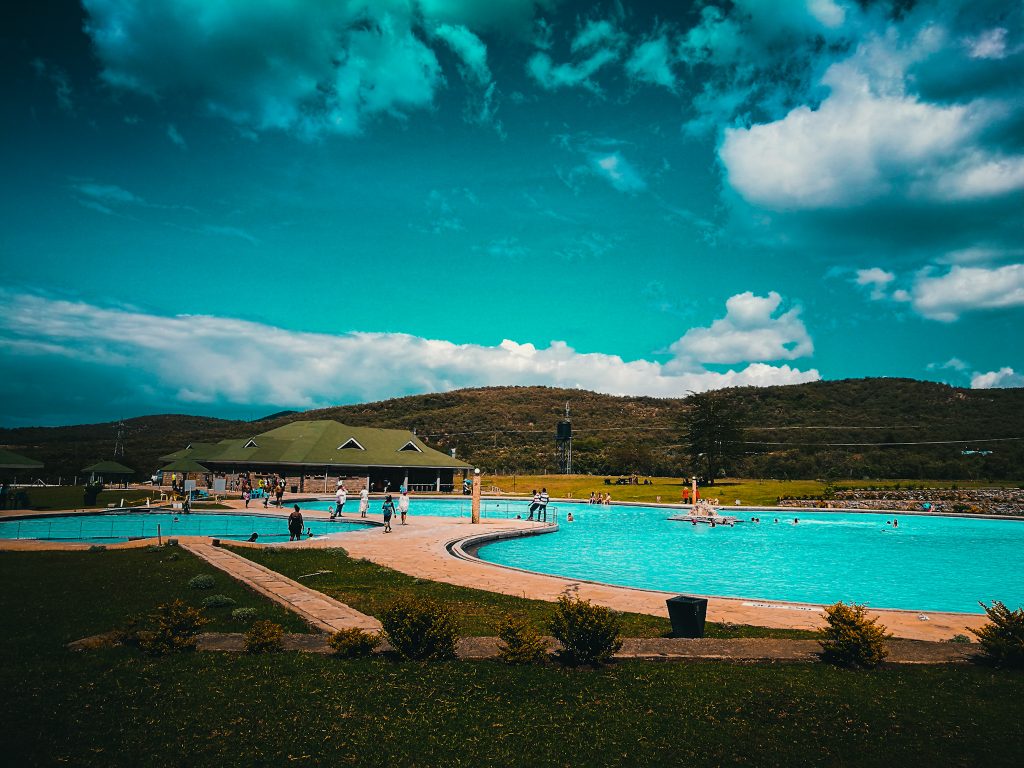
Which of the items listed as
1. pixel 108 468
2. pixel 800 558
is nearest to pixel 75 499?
pixel 108 468

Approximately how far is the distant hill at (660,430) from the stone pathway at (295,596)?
5423 cm

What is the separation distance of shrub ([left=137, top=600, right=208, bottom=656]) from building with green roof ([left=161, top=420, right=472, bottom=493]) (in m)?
42.5

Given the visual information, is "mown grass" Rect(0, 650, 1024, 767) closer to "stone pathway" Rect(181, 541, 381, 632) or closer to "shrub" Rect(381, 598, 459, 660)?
"shrub" Rect(381, 598, 459, 660)

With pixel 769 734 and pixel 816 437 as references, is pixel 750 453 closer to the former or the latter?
pixel 816 437

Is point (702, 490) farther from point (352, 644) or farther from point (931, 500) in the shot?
point (352, 644)

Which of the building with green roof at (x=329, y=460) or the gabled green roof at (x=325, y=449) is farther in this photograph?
the gabled green roof at (x=325, y=449)

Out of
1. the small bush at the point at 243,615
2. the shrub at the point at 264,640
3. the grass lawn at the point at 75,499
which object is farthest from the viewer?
the grass lawn at the point at 75,499

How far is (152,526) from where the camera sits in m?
29.2

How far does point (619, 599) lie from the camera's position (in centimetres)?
1323

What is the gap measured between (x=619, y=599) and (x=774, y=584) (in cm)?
972

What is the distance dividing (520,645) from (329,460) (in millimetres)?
46625

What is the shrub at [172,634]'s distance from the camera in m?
7.95

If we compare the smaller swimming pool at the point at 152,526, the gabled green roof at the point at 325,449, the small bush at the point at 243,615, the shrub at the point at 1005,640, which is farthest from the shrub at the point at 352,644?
the gabled green roof at the point at 325,449

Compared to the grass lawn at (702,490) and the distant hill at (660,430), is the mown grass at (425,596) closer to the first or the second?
the grass lawn at (702,490)
